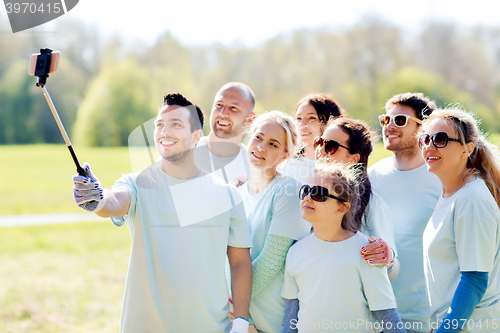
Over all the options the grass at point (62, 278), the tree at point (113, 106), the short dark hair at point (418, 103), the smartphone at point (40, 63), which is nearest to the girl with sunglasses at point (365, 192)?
the short dark hair at point (418, 103)

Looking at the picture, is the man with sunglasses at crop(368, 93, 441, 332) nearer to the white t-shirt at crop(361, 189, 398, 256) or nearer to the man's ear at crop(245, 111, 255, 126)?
the white t-shirt at crop(361, 189, 398, 256)

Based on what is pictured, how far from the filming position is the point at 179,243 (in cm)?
262

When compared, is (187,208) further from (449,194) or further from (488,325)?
(488,325)

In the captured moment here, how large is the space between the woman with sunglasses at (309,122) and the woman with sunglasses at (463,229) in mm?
1026

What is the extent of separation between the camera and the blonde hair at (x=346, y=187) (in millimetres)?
2652

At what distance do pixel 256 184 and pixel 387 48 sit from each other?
181 ft

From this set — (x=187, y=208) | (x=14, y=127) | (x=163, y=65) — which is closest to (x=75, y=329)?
(x=187, y=208)

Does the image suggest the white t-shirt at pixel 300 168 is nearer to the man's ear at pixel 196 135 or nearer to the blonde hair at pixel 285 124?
the blonde hair at pixel 285 124

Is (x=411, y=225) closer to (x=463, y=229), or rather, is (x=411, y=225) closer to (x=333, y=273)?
(x=463, y=229)

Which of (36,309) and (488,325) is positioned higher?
(488,325)

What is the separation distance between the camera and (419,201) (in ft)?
9.99

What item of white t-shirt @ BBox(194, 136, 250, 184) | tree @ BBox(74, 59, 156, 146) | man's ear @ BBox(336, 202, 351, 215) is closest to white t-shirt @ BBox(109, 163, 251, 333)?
man's ear @ BBox(336, 202, 351, 215)

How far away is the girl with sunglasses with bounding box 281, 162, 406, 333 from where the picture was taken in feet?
8.16

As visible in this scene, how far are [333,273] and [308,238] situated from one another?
28cm
